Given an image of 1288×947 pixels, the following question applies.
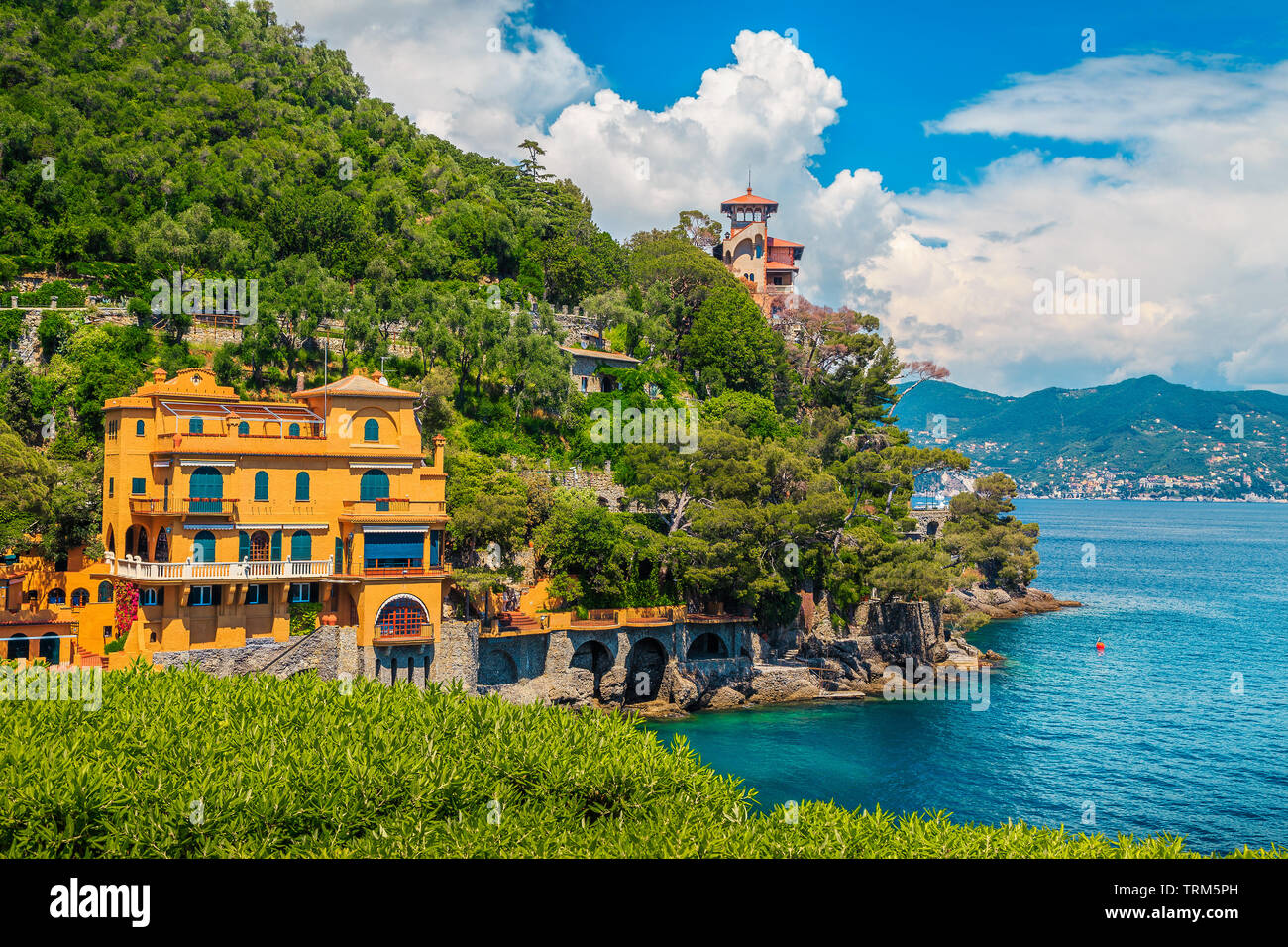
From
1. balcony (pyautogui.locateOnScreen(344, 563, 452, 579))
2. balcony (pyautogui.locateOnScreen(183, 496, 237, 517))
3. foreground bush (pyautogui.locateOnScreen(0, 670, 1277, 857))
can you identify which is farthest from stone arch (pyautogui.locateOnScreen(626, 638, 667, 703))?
foreground bush (pyautogui.locateOnScreen(0, 670, 1277, 857))

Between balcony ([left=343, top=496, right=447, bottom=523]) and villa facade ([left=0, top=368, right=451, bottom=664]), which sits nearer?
villa facade ([left=0, top=368, right=451, bottom=664])

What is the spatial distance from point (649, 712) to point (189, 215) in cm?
4541

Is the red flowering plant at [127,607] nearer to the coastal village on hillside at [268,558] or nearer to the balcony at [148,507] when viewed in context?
the coastal village on hillside at [268,558]

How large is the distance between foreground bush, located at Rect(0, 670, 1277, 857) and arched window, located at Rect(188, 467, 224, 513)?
14.0m

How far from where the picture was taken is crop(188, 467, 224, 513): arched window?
38.8 meters

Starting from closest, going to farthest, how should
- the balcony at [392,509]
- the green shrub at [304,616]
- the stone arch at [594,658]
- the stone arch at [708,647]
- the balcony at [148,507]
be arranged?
the balcony at [148,507]
the green shrub at [304,616]
the balcony at [392,509]
the stone arch at [594,658]
the stone arch at [708,647]

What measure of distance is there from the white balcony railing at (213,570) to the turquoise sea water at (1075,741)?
18474 millimetres

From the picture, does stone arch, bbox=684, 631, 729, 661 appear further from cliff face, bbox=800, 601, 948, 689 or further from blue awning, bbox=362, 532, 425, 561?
blue awning, bbox=362, 532, 425, 561

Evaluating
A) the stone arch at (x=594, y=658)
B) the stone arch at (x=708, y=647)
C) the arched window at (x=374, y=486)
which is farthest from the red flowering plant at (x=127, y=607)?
the stone arch at (x=708, y=647)

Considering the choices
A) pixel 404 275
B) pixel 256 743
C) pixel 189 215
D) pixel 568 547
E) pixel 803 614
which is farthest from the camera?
pixel 404 275

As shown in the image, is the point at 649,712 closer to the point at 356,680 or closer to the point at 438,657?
the point at 438,657

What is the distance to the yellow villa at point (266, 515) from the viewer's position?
3834 cm

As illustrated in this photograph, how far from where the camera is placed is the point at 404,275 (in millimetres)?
72188

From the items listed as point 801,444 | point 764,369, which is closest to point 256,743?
point 801,444
